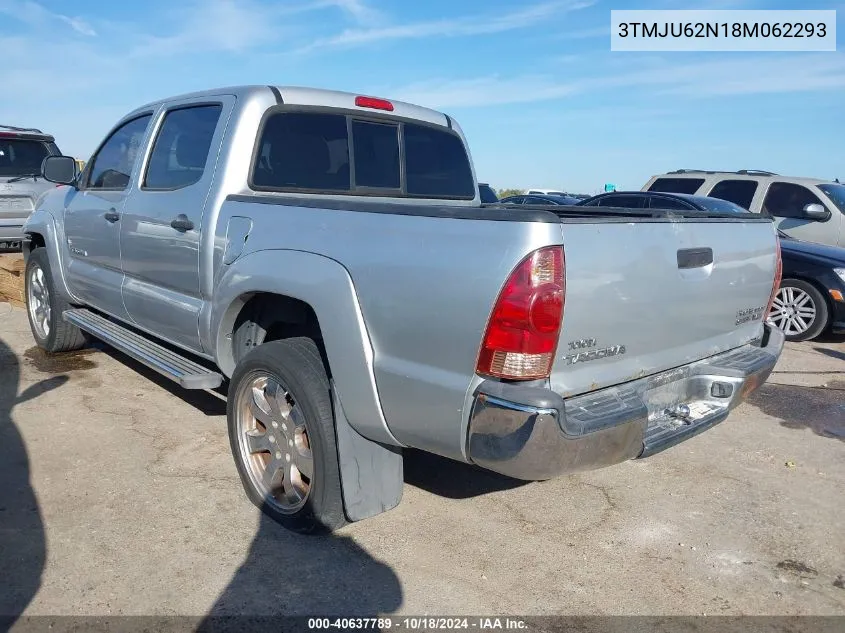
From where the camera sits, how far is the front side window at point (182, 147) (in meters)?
3.72

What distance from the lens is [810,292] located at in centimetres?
726

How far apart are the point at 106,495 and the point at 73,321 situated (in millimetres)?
2054

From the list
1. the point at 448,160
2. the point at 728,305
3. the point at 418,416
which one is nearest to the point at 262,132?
the point at 448,160

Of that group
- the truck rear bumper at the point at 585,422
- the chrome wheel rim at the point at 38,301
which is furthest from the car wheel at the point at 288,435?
the chrome wheel rim at the point at 38,301

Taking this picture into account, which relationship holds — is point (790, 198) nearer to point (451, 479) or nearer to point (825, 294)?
point (825, 294)

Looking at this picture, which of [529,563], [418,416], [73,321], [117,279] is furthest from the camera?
[73,321]

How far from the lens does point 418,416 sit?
2.52m

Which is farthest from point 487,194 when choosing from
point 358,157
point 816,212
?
point 816,212

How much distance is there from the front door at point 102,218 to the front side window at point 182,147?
0.78 ft

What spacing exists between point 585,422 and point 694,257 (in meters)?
0.91

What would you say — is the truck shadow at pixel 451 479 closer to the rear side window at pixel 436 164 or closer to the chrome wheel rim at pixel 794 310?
the rear side window at pixel 436 164

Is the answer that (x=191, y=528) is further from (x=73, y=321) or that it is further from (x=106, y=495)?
(x=73, y=321)

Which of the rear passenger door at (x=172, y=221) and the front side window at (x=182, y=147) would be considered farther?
the front side window at (x=182, y=147)

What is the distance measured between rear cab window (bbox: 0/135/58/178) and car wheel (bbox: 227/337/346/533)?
8.30 meters
